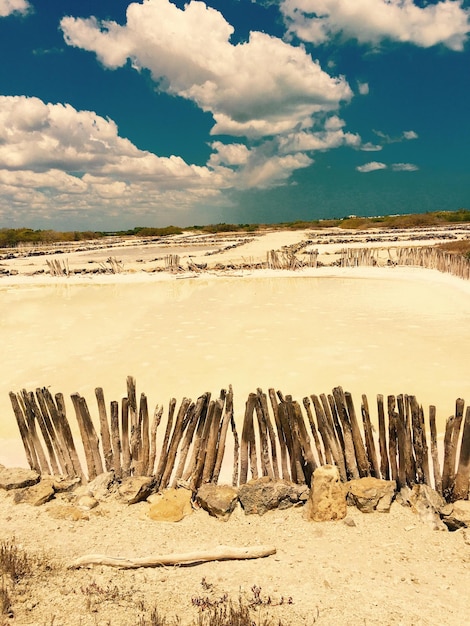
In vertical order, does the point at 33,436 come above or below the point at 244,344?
above

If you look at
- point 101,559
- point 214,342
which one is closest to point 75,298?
point 214,342

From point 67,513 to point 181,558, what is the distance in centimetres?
139

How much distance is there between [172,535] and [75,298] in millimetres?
15618

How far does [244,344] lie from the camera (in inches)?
385

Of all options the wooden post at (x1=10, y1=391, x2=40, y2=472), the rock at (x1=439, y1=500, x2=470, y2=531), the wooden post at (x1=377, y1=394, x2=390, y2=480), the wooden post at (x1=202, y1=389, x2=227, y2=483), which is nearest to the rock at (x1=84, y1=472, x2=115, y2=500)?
the wooden post at (x1=10, y1=391, x2=40, y2=472)

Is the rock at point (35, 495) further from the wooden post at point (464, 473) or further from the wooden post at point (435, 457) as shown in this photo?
the wooden post at point (464, 473)

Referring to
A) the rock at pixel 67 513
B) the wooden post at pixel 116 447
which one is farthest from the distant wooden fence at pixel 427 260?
the rock at pixel 67 513

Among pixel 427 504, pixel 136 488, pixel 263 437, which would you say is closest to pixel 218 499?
pixel 263 437

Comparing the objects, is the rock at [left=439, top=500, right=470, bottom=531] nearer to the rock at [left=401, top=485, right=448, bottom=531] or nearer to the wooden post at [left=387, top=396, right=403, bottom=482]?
the rock at [left=401, top=485, right=448, bottom=531]

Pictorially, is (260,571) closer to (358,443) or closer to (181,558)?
(181,558)

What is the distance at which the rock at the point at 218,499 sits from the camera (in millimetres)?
4020

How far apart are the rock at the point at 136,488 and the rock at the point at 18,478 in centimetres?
95

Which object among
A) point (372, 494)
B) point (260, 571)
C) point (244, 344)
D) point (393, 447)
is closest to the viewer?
point (260, 571)

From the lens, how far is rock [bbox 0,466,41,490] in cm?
446
